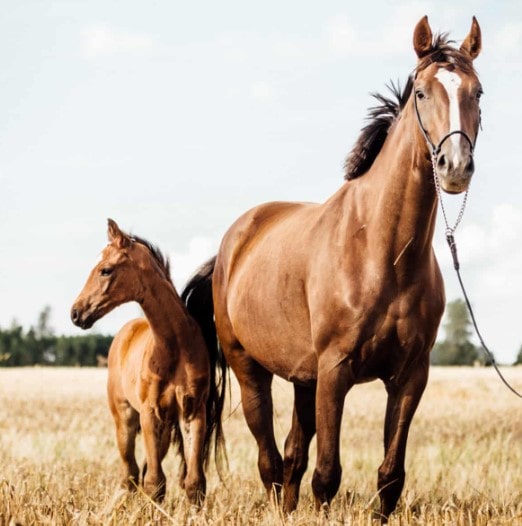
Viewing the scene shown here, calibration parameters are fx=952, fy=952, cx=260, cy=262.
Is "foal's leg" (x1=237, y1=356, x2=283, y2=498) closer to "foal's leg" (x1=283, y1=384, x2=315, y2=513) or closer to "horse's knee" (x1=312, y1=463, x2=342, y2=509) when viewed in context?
"foal's leg" (x1=283, y1=384, x2=315, y2=513)

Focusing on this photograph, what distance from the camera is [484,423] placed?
15305 mm

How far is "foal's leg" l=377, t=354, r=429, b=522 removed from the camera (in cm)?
565

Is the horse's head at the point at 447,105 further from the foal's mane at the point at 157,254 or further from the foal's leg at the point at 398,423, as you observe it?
the foal's mane at the point at 157,254

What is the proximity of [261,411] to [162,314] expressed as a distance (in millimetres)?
1110

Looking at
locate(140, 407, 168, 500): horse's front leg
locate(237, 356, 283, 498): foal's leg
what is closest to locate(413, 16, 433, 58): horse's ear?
locate(237, 356, 283, 498): foal's leg

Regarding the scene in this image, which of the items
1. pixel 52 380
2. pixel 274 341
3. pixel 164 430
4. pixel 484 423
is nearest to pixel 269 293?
pixel 274 341

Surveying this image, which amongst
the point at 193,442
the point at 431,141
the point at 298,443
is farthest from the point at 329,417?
the point at 193,442

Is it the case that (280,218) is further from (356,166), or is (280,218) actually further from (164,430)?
(164,430)

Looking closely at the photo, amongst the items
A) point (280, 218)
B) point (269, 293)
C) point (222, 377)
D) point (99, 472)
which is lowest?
point (99, 472)

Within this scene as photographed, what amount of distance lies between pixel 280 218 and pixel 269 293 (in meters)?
1.06

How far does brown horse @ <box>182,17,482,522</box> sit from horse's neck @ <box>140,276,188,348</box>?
4.47ft

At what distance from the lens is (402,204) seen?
5.39m

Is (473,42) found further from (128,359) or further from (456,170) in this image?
(128,359)

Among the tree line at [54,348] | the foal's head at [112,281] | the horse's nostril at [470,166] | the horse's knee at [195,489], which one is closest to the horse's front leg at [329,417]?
the horse's nostril at [470,166]
